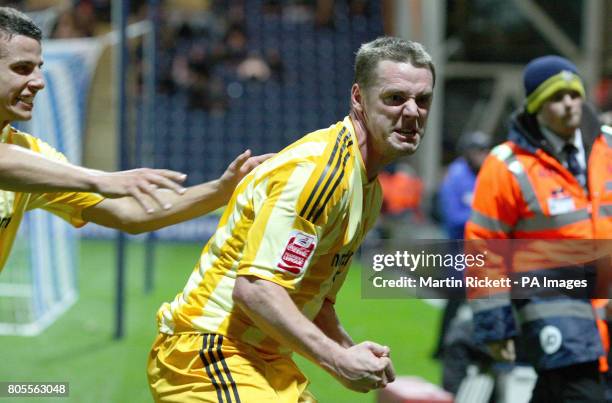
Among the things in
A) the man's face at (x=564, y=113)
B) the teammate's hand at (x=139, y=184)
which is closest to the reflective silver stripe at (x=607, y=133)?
the man's face at (x=564, y=113)

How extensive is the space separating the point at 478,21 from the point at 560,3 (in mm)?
2260

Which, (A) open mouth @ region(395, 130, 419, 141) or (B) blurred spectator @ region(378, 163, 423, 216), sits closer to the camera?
(A) open mouth @ region(395, 130, 419, 141)

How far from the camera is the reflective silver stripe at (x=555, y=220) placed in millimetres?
4730

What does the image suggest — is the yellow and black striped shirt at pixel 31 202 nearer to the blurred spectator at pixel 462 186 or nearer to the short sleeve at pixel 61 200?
the short sleeve at pixel 61 200

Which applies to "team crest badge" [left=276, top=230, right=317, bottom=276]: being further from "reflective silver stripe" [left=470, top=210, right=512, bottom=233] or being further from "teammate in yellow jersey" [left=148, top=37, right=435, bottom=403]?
"reflective silver stripe" [left=470, top=210, right=512, bottom=233]

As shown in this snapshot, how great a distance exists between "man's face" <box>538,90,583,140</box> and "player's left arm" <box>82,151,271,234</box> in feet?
5.78

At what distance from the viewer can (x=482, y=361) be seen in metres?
6.30

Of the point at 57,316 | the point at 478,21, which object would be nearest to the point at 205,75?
the point at 478,21

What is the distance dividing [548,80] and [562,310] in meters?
1.14

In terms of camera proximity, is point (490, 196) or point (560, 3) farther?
point (560, 3)

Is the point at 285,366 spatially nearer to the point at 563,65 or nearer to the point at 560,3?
the point at 563,65

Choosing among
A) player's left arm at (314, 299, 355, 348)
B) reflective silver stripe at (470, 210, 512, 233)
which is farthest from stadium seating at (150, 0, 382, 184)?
player's left arm at (314, 299, 355, 348)

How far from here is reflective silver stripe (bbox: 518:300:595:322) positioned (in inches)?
183

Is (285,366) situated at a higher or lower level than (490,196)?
lower
